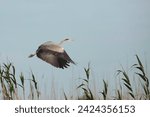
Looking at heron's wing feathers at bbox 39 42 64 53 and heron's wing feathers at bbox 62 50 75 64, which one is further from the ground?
heron's wing feathers at bbox 39 42 64 53

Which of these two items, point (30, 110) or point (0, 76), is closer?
point (30, 110)

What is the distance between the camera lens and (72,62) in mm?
3027

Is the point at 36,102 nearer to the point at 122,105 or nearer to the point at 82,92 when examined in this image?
the point at 82,92

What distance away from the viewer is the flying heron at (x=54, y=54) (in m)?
3.03

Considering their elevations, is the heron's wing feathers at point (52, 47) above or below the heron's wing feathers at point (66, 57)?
above

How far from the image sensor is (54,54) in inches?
123

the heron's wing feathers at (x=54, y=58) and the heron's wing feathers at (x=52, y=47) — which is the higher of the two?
the heron's wing feathers at (x=52, y=47)

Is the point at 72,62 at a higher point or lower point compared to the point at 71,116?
higher

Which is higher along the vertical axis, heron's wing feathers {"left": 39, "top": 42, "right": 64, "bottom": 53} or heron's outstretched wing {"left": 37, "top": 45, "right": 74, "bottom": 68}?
heron's wing feathers {"left": 39, "top": 42, "right": 64, "bottom": 53}

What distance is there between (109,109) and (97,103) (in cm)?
10

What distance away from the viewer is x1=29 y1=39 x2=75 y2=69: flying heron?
9.95 feet

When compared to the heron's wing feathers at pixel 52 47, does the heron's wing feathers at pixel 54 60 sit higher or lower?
lower

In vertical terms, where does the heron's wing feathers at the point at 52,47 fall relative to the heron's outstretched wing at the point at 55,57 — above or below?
above

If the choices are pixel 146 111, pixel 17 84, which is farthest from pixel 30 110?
pixel 146 111
